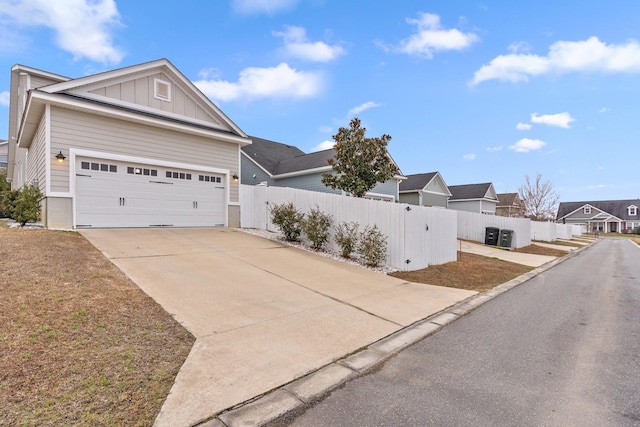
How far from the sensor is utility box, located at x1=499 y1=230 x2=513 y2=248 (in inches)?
677

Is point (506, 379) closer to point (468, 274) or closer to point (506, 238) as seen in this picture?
point (468, 274)

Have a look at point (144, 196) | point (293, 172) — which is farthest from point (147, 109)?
point (293, 172)

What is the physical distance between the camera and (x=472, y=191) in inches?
1288

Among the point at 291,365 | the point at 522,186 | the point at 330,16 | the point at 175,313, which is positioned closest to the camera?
the point at 291,365

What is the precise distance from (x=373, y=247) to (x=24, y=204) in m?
10.0

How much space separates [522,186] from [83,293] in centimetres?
4803

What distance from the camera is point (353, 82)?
644 inches

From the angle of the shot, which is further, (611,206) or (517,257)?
(611,206)

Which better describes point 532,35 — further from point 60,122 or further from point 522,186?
point 522,186

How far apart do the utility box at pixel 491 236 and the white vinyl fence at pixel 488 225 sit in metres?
0.47

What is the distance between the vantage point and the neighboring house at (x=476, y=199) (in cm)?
3133

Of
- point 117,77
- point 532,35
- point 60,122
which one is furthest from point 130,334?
point 532,35

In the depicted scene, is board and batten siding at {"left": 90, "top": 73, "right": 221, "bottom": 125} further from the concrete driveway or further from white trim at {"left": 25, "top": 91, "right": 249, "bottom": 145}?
the concrete driveway

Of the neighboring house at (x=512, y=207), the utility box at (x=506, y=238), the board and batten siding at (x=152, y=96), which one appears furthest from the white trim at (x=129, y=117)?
the neighboring house at (x=512, y=207)
